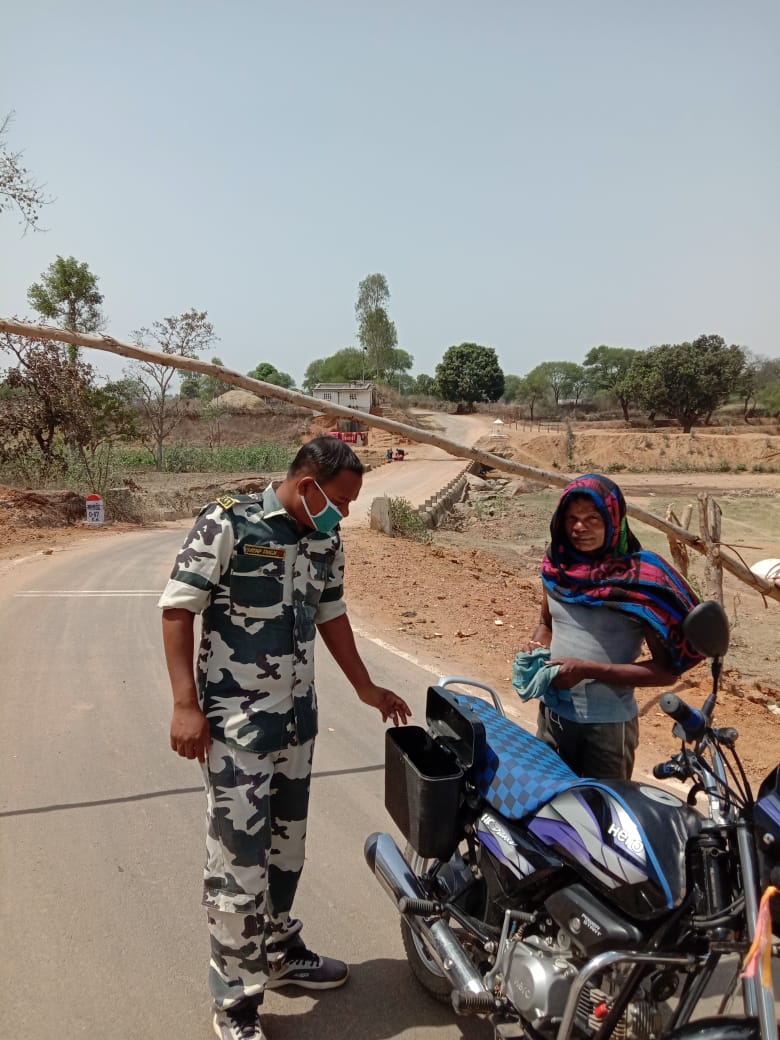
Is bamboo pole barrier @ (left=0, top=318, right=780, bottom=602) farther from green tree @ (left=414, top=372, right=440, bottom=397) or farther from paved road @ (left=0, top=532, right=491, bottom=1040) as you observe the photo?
green tree @ (left=414, top=372, right=440, bottom=397)

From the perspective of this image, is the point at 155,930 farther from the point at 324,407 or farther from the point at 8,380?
the point at 8,380

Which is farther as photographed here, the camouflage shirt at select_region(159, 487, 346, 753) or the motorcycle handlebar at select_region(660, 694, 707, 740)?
the camouflage shirt at select_region(159, 487, 346, 753)

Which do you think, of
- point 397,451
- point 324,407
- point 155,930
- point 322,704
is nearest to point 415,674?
point 322,704

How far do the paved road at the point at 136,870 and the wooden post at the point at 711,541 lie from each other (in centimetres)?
235

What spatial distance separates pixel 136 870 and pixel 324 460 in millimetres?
2132

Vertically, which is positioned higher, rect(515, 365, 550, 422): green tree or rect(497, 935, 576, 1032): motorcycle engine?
rect(515, 365, 550, 422): green tree

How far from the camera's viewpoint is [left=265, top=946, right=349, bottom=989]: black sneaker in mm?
2707

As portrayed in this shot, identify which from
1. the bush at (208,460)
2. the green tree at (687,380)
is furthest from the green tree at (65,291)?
the green tree at (687,380)

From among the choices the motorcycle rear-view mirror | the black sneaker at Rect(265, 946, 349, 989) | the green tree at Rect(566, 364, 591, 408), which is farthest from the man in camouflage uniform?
the green tree at Rect(566, 364, 591, 408)

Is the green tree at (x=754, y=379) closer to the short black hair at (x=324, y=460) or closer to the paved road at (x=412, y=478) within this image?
the paved road at (x=412, y=478)

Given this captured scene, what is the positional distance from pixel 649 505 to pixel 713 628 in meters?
27.3

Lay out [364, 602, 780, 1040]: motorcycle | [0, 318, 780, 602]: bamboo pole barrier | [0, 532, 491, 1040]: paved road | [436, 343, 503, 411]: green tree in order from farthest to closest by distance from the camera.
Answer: [436, 343, 503, 411]: green tree
[0, 318, 780, 602]: bamboo pole barrier
[0, 532, 491, 1040]: paved road
[364, 602, 780, 1040]: motorcycle

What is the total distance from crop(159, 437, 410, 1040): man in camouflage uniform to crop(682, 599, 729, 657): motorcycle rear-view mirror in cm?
Result: 113

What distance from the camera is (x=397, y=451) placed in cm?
3872
